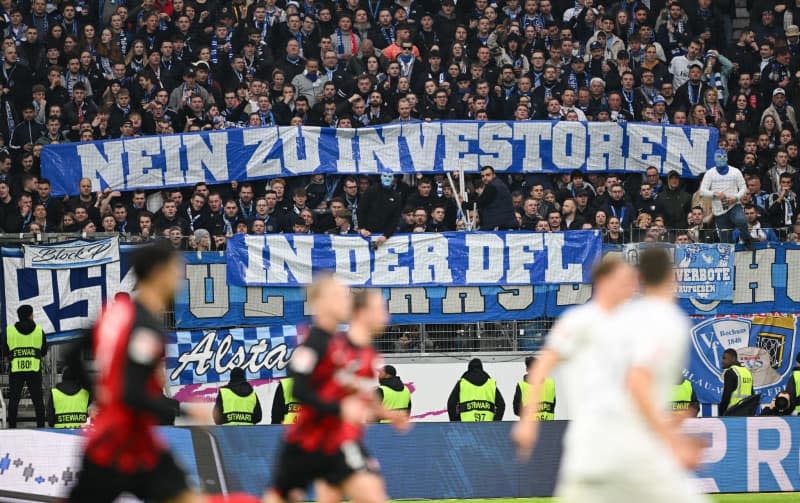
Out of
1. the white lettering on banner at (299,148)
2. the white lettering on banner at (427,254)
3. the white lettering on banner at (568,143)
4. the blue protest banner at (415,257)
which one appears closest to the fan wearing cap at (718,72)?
the white lettering on banner at (568,143)

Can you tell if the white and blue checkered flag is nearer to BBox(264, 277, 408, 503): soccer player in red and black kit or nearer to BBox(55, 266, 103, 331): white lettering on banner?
BBox(55, 266, 103, 331): white lettering on banner

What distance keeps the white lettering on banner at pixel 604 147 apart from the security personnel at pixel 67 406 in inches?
350

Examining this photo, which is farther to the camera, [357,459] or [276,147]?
[276,147]

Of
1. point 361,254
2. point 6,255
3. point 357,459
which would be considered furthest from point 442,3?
point 357,459

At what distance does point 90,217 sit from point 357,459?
1273cm

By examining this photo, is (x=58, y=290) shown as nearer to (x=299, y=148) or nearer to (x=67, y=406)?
(x=67, y=406)

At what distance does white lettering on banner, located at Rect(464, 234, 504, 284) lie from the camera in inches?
779

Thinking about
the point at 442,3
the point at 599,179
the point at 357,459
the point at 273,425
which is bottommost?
the point at 273,425

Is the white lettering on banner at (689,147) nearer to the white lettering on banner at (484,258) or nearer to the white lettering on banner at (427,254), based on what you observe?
the white lettering on banner at (484,258)

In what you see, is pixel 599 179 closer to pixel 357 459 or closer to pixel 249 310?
pixel 249 310

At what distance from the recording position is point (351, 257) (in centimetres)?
1977

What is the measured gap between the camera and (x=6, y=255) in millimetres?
19641

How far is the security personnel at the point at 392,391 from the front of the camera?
16.5 meters

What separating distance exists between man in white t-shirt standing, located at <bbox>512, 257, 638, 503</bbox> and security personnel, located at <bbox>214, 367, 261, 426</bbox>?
8659mm
